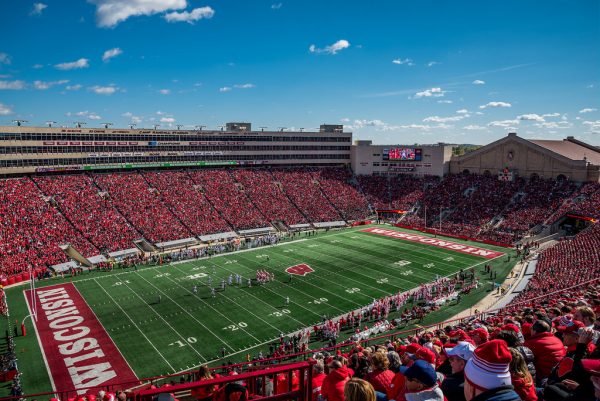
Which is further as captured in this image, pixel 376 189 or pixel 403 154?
pixel 403 154

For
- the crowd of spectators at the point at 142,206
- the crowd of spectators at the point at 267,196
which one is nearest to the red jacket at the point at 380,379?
the crowd of spectators at the point at 142,206

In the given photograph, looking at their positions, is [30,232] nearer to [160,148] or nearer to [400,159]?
[160,148]

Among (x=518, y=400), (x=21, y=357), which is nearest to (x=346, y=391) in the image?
(x=518, y=400)

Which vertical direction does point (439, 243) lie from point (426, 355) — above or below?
below

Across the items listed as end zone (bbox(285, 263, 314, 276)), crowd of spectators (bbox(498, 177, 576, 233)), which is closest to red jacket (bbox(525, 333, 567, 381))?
end zone (bbox(285, 263, 314, 276))

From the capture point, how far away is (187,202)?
52062 mm

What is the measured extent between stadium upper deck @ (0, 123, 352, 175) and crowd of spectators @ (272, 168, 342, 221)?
Answer: 11.5ft

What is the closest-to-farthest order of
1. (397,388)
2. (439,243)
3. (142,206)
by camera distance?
(397,388)
(439,243)
(142,206)

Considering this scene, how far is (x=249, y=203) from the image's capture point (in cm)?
5594

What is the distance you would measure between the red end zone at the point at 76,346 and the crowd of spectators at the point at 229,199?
79.1ft

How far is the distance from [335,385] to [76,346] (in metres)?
21.8

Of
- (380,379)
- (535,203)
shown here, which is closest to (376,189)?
(535,203)

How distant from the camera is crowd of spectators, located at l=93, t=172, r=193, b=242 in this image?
147 feet

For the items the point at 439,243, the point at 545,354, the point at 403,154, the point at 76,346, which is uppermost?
the point at 403,154
